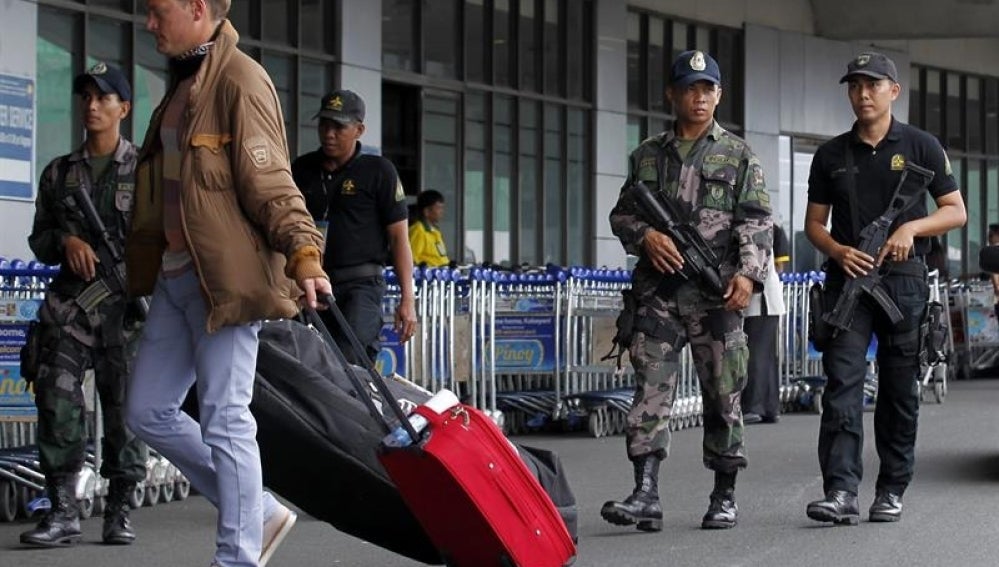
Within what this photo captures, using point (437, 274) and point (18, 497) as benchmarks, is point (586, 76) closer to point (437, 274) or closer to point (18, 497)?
point (437, 274)

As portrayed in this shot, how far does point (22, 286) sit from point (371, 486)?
358 centimetres

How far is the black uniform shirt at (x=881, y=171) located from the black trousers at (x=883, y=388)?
0.26 meters

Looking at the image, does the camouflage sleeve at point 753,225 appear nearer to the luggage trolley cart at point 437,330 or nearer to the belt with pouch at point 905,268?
the belt with pouch at point 905,268

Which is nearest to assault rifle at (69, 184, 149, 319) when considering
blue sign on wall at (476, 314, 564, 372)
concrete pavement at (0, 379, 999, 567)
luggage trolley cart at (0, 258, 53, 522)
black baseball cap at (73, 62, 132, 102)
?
black baseball cap at (73, 62, 132, 102)

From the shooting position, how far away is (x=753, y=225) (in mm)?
8398

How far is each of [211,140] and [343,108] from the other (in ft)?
10.0

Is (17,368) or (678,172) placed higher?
(678,172)

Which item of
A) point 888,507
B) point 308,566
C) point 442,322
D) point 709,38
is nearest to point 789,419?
point 442,322

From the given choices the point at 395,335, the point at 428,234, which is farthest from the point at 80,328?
the point at 428,234

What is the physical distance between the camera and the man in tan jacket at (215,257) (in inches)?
236

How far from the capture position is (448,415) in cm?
627

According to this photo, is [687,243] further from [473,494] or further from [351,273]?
[473,494]

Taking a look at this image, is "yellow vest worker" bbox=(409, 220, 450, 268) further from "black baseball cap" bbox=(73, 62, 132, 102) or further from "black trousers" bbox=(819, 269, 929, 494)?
"black baseball cap" bbox=(73, 62, 132, 102)

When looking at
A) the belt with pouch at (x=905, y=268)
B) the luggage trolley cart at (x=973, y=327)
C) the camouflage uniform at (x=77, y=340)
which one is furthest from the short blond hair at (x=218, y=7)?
the luggage trolley cart at (x=973, y=327)
